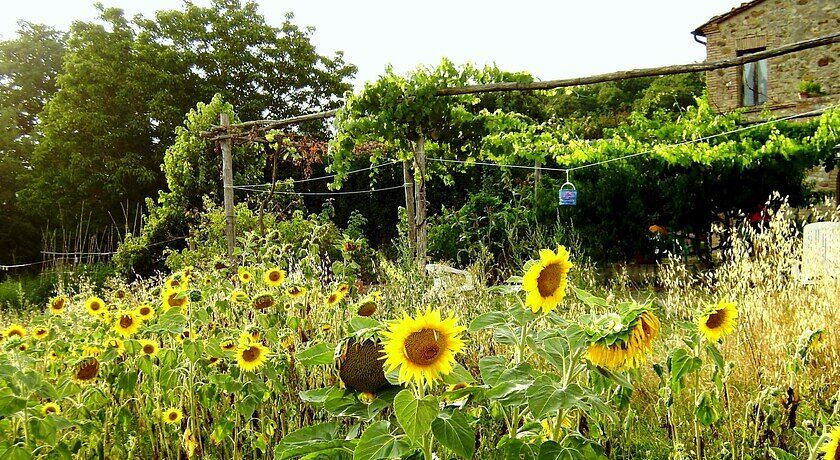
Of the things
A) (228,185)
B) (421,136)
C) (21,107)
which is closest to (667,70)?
(421,136)

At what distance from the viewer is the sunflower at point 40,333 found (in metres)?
1.98

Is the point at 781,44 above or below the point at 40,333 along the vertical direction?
above

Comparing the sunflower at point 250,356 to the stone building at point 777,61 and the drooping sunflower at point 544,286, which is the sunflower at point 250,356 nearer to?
the drooping sunflower at point 544,286

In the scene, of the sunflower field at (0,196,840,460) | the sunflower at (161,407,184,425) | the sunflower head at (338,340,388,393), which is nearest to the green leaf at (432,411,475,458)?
the sunflower field at (0,196,840,460)

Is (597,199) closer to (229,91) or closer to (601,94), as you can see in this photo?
(229,91)

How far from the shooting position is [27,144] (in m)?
16.3

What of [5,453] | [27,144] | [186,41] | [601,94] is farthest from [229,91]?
[5,453]

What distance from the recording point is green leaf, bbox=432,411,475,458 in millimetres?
887

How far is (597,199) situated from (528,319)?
19.8 ft

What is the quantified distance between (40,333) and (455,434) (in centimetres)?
172

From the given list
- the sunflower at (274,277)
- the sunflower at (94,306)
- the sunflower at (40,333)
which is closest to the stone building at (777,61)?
the sunflower at (274,277)

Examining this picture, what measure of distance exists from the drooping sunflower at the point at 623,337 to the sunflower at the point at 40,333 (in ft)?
5.96

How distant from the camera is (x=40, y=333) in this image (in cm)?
200

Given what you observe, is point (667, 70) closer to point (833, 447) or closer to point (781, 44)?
point (833, 447)
